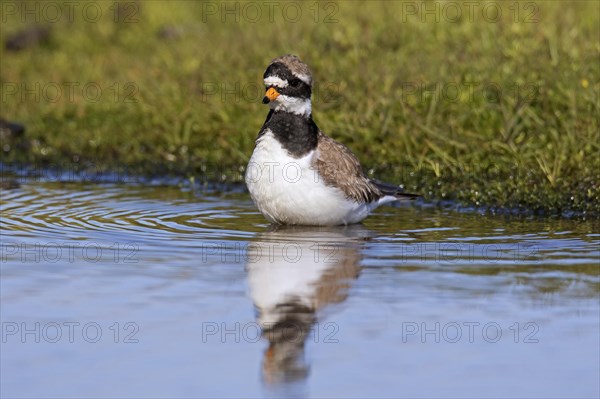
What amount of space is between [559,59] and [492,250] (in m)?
5.26

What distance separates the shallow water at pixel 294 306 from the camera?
251 inches

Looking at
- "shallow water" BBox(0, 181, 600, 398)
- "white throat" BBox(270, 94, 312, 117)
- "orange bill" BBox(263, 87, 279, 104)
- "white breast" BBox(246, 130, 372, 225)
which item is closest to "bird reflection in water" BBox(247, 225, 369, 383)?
"shallow water" BBox(0, 181, 600, 398)

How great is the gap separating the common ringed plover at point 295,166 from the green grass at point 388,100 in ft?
6.17

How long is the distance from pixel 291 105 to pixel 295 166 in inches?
23.4

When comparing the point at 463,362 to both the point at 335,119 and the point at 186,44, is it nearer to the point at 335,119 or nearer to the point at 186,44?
the point at 335,119

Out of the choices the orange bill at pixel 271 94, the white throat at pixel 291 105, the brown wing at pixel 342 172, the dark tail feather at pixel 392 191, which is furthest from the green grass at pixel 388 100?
the orange bill at pixel 271 94

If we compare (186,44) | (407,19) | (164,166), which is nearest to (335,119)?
(164,166)

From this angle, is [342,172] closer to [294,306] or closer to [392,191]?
[392,191]

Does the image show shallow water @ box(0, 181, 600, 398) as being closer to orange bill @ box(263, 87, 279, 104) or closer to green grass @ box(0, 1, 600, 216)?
orange bill @ box(263, 87, 279, 104)

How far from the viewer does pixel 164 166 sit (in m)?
14.6

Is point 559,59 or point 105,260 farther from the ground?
point 559,59

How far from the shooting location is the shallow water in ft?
20.9

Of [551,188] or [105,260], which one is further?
[551,188]

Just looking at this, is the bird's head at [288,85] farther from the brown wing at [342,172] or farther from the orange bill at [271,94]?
the brown wing at [342,172]
